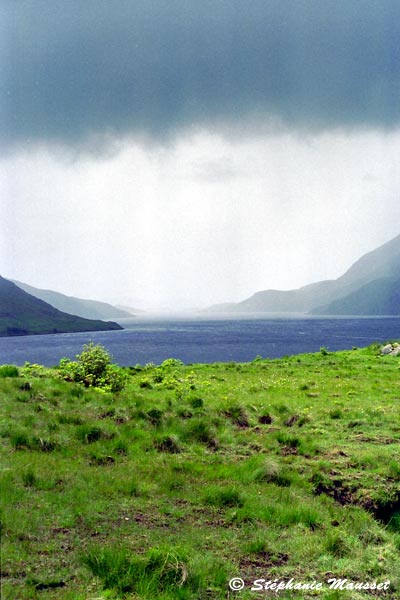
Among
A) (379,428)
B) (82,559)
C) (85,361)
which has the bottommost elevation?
(379,428)

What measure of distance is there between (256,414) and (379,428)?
526 cm

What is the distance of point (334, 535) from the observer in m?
8.08

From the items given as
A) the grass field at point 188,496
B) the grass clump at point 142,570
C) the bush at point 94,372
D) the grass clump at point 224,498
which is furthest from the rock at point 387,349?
the grass clump at point 142,570

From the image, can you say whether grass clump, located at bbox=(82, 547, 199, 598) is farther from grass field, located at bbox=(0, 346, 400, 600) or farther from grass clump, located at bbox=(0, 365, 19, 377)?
grass clump, located at bbox=(0, 365, 19, 377)

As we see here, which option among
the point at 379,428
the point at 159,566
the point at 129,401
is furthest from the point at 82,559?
the point at 379,428

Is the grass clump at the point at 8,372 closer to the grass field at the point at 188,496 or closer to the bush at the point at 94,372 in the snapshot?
the bush at the point at 94,372

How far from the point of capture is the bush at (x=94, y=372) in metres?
21.2

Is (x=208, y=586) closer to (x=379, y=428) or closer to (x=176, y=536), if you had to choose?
(x=176, y=536)

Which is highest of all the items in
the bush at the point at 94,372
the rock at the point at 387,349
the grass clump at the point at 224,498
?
the bush at the point at 94,372

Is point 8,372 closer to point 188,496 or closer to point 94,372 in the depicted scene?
point 94,372

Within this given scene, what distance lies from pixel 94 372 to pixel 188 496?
14.0 m

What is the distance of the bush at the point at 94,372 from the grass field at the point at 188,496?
277 cm

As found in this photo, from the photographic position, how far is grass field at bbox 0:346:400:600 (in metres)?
6.43

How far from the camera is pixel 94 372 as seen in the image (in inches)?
866
